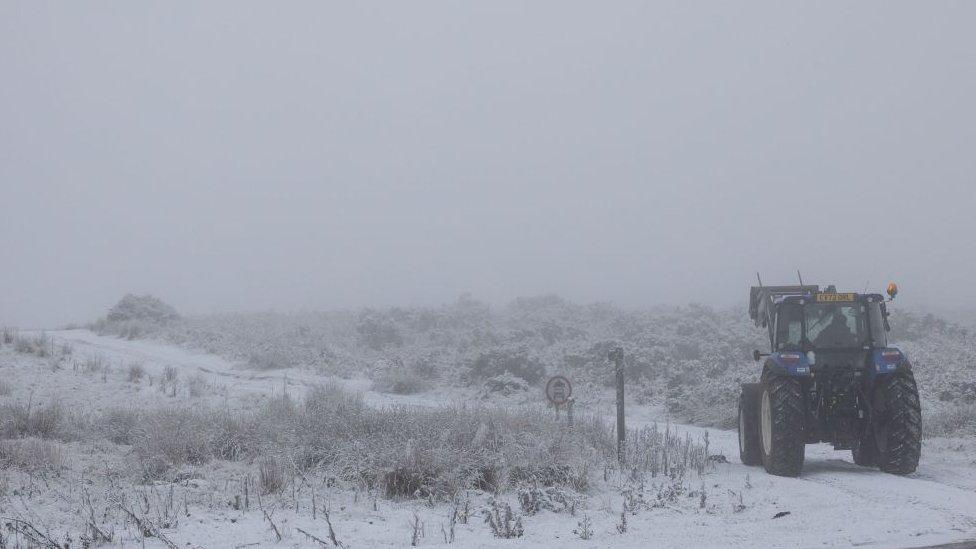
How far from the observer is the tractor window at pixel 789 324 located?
34.1 ft

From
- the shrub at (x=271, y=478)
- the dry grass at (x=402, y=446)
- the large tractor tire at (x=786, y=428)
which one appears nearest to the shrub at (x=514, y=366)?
the dry grass at (x=402, y=446)

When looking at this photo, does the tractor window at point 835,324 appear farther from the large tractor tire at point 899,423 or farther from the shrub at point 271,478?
the shrub at point 271,478

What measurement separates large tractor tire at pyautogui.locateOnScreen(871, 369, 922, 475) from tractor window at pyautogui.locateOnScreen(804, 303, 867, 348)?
894mm

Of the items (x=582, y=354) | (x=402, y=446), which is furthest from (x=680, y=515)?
(x=582, y=354)

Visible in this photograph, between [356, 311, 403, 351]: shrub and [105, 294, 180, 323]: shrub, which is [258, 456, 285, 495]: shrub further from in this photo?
[105, 294, 180, 323]: shrub

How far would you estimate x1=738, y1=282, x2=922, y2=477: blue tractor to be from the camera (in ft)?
30.4

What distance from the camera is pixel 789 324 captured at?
34.3 ft

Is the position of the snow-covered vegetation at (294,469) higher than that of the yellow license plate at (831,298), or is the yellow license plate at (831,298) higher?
the yellow license plate at (831,298)

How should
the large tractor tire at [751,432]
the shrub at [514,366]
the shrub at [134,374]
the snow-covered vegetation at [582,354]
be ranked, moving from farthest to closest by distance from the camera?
the shrub at [514,366] < the snow-covered vegetation at [582,354] < the shrub at [134,374] < the large tractor tire at [751,432]

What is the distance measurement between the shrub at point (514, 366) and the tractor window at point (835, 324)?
41.0 feet

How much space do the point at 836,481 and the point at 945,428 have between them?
20.4 feet

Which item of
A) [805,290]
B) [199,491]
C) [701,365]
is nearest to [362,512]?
[199,491]

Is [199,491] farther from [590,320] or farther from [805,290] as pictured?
[590,320]

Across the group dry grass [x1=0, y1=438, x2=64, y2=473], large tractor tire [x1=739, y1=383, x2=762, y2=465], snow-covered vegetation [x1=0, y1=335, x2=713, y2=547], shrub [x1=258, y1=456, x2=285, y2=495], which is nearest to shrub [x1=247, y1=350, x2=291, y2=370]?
snow-covered vegetation [x1=0, y1=335, x2=713, y2=547]
